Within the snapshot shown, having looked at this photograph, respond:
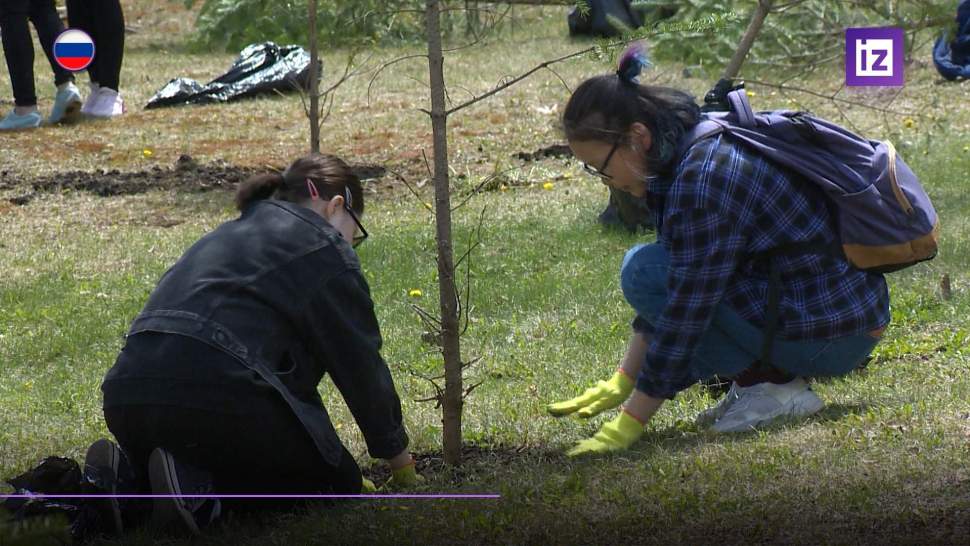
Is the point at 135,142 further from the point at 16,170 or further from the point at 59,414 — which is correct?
the point at 59,414

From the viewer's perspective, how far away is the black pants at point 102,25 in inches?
416

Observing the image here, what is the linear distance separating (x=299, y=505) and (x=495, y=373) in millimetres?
1609

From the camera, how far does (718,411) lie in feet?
12.8

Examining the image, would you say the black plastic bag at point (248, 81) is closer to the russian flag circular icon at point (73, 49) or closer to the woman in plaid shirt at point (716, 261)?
the russian flag circular icon at point (73, 49)

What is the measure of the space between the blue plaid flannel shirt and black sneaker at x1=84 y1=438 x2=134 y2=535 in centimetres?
145

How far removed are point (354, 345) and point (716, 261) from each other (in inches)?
40.1

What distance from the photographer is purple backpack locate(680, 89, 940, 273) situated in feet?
11.4

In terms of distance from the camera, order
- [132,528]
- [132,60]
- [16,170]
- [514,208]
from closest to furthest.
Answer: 1. [132,528]
2. [514,208]
3. [16,170]
4. [132,60]

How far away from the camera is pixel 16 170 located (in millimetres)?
9180

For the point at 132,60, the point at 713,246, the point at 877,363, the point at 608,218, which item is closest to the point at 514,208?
the point at 608,218

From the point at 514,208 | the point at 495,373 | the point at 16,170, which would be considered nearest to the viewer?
the point at 495,373

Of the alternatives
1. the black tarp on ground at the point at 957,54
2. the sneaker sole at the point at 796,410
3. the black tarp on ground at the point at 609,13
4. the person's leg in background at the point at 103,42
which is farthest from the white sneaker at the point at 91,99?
the sneaker sole at the point at 796,410

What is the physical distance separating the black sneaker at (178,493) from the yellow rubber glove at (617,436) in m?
1.06

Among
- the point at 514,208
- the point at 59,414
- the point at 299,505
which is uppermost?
the point at 299,505
